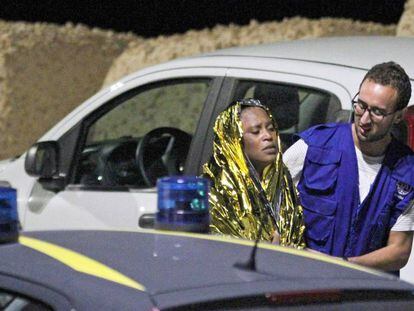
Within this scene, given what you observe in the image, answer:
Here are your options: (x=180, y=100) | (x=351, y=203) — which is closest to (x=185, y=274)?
(x=351, y=203)

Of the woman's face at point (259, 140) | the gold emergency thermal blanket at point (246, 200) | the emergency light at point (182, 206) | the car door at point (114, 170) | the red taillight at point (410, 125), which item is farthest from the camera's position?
the car door at point (114, 170)

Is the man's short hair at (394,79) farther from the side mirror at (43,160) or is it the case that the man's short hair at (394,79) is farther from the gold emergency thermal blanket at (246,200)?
the side mirror at (43,160)

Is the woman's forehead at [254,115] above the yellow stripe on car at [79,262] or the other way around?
above

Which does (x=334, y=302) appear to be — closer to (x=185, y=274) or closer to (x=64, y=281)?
(x=185, y=274)

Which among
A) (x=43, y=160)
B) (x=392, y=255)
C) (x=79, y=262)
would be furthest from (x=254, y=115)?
(x=43, y=160)

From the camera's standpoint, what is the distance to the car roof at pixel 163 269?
3174mm

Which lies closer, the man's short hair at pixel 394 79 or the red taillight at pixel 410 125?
the man's short hair at pixel 394 79

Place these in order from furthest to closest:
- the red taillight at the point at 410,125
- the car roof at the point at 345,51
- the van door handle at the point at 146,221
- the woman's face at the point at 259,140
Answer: the van door handle at the point at 146,221
the car roof at the point at 345,51
the red taillight at the point at 410,125
the woman's face at the point at 259,140

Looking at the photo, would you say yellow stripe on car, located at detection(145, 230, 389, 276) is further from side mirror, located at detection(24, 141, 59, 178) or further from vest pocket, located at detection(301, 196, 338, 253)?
side mirror, located at detection(24, 141, 59, 178)

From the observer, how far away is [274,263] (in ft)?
11.5

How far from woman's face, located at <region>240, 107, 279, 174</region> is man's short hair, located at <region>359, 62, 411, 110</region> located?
0.35m

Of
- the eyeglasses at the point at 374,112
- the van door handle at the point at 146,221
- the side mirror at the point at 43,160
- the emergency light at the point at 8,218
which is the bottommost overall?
the van door handle at the point at 146,221

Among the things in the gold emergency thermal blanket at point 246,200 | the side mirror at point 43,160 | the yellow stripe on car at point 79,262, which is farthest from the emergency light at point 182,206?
the side mirror at point 43,160

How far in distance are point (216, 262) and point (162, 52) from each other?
26.8 ft
